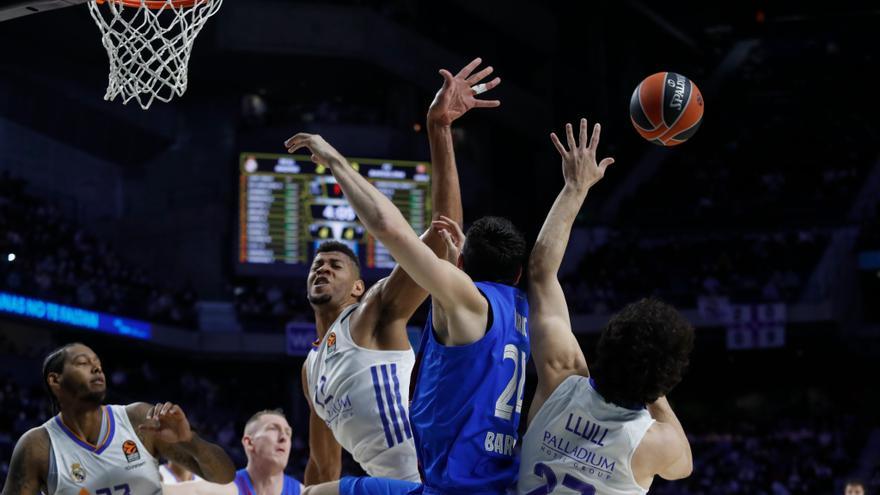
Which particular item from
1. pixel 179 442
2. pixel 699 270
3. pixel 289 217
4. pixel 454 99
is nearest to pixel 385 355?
pixel 179 442

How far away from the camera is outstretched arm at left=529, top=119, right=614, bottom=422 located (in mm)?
3518

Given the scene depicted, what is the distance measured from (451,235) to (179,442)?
149 cm

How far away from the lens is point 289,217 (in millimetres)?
18203

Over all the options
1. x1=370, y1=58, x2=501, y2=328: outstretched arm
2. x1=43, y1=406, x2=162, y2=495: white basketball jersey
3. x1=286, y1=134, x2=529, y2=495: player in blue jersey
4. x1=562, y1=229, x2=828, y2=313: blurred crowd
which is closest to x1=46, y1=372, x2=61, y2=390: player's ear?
x1=43, y1=406, x2=162, y2=495: white basketball jersey

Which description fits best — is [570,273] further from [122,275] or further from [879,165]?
[122,275]

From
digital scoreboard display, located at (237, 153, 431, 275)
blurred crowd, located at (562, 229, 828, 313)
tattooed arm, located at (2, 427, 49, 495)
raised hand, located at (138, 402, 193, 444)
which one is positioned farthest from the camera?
blurred crowd, located at (562, 229, 828, 313)

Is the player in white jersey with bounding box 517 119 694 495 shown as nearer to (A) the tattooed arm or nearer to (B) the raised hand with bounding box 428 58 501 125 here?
(B) the raised hand with bounding box 428 58 501 125

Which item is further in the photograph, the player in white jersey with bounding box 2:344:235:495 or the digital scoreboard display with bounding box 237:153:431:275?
the digital scoreboard display with bounding box 237:153:431:275

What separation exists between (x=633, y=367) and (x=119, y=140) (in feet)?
64.1

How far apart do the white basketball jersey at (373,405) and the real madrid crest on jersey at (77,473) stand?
45.3 inches

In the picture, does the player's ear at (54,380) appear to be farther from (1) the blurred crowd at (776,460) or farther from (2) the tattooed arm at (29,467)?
(1) the blurred crowd at (776,460)

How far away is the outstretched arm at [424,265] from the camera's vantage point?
3.36 m

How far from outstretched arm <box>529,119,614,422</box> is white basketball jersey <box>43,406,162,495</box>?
2.06 m

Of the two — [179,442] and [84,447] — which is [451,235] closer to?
[179,442]
